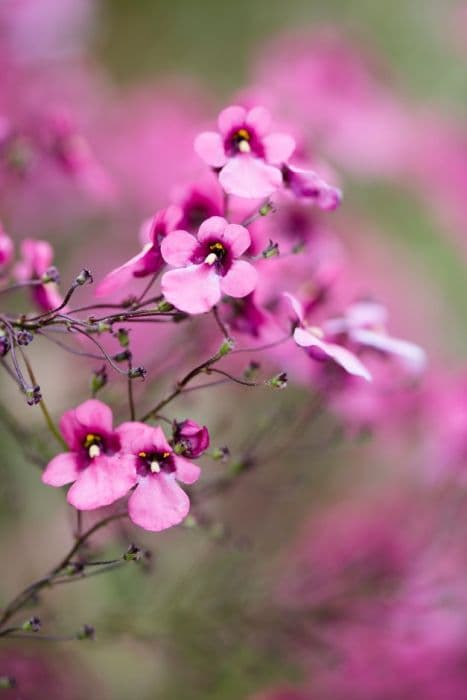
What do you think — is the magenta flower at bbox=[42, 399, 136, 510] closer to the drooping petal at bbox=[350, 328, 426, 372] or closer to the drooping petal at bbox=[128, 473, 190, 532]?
the drooping petal at bbox=[128, 473, 190, 532]

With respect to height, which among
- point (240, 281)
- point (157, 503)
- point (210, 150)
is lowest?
point (157, 503)

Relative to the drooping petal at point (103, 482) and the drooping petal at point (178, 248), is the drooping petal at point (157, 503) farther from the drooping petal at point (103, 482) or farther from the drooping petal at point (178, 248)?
the drooping petal at point (178, 248)

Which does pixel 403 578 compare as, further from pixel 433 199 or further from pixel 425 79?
pixel 425 79

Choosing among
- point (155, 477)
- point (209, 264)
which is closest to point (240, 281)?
point (209, 264)

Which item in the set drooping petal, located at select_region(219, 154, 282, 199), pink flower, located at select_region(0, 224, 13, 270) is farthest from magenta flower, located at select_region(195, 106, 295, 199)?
pink flower, located at select_region(0, 224, 13, 270)

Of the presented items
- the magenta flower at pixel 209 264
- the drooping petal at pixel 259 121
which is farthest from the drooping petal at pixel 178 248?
the drooping petal at pixel 259 121

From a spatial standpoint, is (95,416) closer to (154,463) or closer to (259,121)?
(154,463)
